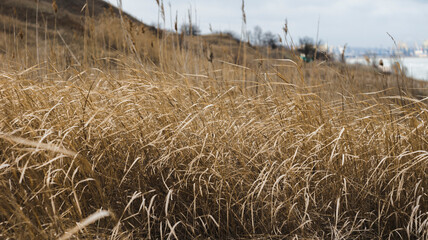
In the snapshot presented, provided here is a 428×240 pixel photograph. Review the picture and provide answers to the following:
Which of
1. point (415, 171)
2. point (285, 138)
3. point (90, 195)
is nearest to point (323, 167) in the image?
point (285, 138)

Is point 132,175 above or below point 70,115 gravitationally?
below

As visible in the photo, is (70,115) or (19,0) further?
(19,0)

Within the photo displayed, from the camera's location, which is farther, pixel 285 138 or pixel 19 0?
pixel 19 0

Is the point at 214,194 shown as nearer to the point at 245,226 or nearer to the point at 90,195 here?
the point at 245,226

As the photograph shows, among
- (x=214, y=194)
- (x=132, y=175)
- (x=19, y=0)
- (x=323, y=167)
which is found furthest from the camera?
(x=19, y=0)

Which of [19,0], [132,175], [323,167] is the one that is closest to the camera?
[132,175]

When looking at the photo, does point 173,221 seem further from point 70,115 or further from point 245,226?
point 70,115

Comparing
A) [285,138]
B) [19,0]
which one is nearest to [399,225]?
[285,138]

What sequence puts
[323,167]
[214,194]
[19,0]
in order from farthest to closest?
[19,0] → [323,167] → [214,194]

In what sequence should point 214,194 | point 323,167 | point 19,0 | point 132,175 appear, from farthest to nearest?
point 19,0 → point 323,167 → point 132,175 → point 214,194

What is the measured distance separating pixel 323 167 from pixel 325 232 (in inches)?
13.2

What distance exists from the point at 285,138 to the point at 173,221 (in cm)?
73

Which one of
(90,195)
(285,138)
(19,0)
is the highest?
(19,0)

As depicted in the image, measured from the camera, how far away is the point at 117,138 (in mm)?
1857
